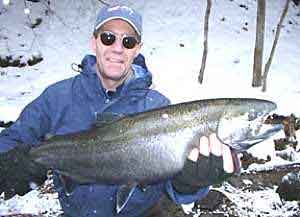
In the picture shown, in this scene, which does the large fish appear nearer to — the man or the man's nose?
the man

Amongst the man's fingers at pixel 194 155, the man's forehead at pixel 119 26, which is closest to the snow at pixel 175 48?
the man's forehead at pixel 119 26

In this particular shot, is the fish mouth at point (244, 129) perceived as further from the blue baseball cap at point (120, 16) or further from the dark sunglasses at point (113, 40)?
the blue baseball cap at point (120, 16)

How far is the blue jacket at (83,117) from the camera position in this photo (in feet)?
10.3

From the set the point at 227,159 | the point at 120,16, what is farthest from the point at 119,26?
the point at 227,159

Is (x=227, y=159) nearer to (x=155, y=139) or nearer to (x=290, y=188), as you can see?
(x=155, y=139)

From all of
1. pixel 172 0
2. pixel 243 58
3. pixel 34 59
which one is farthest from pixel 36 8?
pixel 243 58

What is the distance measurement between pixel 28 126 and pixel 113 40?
797mm

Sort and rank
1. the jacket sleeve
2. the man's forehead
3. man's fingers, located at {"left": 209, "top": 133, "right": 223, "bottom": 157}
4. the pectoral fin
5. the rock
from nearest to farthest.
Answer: man's fingers, located at {"left": 209, "top": 133, "right": 223, "bottom": 157} < the pectoral fin < the jacket sleeve < the man's forehead < the rock

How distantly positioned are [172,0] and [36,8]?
4.04 meters

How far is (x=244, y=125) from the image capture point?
2834mm

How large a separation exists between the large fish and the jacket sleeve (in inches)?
10.1

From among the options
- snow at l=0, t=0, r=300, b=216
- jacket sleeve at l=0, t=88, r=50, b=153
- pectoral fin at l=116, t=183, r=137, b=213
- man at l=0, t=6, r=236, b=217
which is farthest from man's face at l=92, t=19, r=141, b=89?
snow at l=0, t=0, r=300, b=216

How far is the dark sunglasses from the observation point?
10.5ft

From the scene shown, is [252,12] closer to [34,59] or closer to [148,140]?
[34,59]
